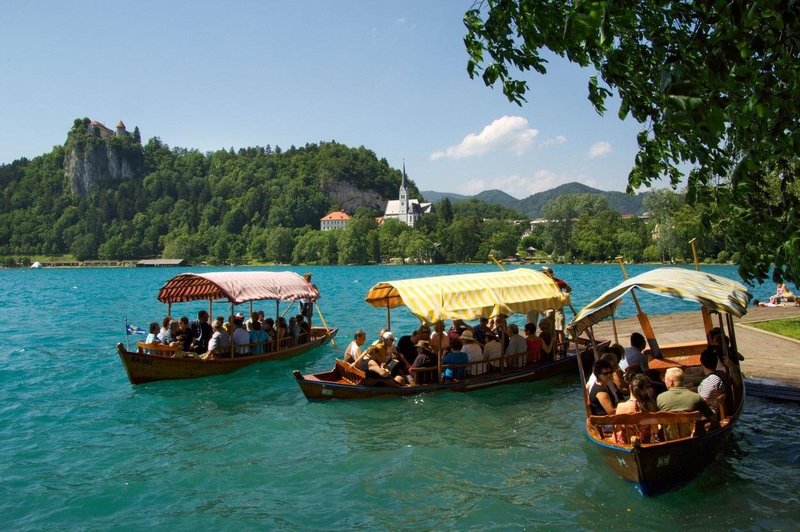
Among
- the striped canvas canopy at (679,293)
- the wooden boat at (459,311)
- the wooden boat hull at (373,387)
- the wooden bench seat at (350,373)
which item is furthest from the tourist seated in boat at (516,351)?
the striped canvas canopy at (679,293)

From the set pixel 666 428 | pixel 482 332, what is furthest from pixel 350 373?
pixel 666 428

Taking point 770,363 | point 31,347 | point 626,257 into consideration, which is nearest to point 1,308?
point 31,347

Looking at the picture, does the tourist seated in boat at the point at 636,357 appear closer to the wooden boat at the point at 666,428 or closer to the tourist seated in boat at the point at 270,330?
the wooden boat at the point at 666,428

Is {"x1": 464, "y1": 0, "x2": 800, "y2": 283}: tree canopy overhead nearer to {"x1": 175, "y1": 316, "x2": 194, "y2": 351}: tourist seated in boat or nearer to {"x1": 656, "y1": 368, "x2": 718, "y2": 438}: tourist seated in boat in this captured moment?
{"x1": 656, "y1": 368, "x2": 718, "y2": 438}: tourist seated in boat

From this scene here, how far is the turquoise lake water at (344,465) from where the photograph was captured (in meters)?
10.1

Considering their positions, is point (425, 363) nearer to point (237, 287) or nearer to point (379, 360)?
point (379, 360)

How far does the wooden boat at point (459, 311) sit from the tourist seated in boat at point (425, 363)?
27 mm

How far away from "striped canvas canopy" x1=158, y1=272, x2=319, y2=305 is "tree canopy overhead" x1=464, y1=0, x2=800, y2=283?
43.2ft

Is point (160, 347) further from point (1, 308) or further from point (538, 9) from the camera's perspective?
point (1, 308)

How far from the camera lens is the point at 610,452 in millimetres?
10438

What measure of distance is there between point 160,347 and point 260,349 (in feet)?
11.3

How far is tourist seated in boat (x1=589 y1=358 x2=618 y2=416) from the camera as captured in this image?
457 inches

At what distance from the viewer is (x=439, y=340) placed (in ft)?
55.0

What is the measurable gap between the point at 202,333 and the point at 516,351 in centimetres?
1077
